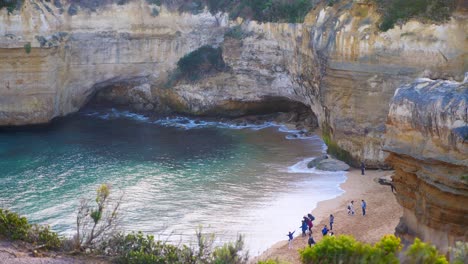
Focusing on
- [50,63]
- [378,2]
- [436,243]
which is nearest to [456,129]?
[436,243]

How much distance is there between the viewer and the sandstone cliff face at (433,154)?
17375 millimetres

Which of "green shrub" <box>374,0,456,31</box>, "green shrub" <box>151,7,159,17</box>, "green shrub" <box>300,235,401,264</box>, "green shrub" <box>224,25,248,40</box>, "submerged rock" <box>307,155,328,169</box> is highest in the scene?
"green shrub" <box>374,0,456,31</box>

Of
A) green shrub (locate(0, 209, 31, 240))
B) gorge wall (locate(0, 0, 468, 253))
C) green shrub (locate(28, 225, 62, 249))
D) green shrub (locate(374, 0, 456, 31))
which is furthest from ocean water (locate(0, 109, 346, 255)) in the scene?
green shrub (locate(374, 0, 456, 31))

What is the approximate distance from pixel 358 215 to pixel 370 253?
12224 mm

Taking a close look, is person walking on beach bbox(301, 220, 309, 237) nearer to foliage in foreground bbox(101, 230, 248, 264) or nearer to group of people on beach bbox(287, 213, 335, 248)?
group of people on beach bbox(287, 213, 335, 248)

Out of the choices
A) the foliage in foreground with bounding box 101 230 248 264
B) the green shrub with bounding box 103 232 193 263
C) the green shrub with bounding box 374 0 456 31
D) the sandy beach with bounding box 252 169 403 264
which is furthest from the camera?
the green shrub with bounding box 374 0 456 31

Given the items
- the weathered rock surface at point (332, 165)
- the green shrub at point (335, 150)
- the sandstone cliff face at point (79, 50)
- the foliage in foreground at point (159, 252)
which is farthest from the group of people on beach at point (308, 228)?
the sandstone cliff face at point (79, 50)

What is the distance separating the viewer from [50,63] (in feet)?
137

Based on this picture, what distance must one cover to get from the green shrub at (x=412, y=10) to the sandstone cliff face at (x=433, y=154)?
12.0 meters

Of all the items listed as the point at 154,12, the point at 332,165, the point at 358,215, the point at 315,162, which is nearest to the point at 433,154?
the point at 358,215

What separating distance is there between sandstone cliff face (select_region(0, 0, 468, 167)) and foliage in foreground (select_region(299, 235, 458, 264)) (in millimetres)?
16746

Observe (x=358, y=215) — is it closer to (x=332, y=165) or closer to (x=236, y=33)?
(x=332, y=165)

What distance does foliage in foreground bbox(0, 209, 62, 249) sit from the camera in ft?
60.8

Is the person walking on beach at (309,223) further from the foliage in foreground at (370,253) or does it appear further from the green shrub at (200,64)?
the green shrub at (200,64)
